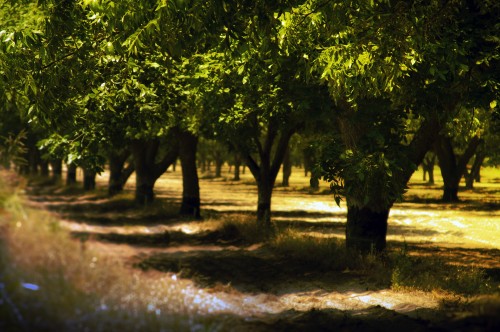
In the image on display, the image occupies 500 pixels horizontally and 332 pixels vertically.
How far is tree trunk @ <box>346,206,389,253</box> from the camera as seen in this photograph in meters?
14.5

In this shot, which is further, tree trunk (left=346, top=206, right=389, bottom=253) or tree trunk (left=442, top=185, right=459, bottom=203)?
tree trunk (left=442, top=185, right=459, bottom=203)

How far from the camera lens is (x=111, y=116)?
50.8 feet

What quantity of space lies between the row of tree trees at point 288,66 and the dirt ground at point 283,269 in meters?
2.04

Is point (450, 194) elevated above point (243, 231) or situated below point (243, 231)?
above

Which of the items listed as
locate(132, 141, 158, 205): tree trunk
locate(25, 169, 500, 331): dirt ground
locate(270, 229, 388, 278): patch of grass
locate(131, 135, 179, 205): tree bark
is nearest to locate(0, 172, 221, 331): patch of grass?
locate(25, 169, 500, 331): dirt ground

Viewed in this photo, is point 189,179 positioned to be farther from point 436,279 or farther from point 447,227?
point 436,279

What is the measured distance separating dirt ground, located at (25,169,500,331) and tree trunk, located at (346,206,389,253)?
738mm

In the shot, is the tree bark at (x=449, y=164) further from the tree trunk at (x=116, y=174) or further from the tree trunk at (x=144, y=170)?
the tree trunk at (x=116, y=174)

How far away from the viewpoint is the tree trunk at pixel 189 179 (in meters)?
26.6

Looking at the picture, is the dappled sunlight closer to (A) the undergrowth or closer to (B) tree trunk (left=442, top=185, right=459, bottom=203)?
(A) the undergrowth

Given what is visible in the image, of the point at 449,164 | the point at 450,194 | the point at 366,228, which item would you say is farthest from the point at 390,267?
the point at 450,194

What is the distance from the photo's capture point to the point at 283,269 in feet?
48.4

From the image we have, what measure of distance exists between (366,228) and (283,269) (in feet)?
7.36

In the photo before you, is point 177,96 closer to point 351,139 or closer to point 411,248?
point 351,139
